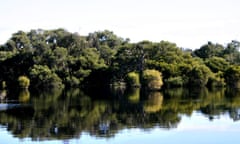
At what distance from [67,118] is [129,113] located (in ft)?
18.5

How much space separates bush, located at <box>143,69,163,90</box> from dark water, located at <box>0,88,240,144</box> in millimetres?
30684

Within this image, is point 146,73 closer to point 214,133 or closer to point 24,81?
point 24,81

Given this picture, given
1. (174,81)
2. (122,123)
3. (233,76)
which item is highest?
(233,76)

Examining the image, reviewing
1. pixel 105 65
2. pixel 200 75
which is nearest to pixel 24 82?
pixel 105 65

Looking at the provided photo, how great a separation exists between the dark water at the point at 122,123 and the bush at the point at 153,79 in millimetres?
30684

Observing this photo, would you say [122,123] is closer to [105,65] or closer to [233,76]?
[233,76]

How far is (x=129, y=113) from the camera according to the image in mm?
42312

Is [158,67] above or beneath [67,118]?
above

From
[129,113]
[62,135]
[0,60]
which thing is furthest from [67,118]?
[0,60]

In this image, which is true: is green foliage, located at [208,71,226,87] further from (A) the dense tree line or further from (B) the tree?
(B) the tree

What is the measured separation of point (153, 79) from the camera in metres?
82.7

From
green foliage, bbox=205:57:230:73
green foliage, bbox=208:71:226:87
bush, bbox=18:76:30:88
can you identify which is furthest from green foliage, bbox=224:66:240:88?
bush, bbox=18:76:30:88

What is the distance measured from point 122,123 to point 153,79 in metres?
47.1

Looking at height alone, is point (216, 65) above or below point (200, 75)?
above
